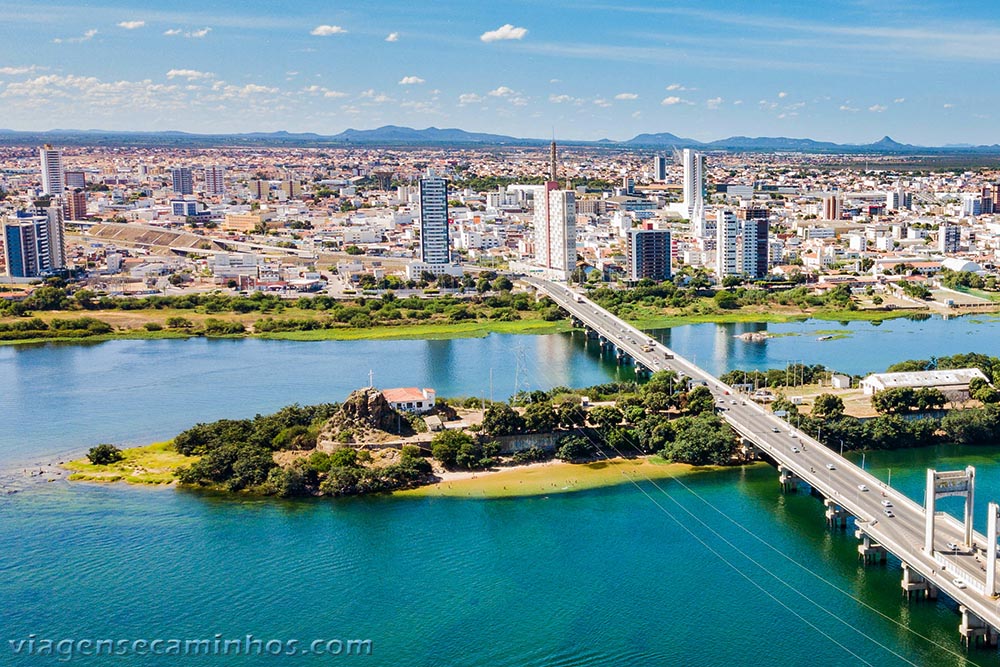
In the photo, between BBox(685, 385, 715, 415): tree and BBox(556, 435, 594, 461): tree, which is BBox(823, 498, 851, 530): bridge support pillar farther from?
BBox(685, 385, 715, 415): tree

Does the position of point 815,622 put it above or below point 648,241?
below

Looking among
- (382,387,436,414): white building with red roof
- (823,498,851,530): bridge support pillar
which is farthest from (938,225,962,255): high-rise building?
(823,498,851,530): bridge support pillar

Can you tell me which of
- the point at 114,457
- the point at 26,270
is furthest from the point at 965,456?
the point at 26,270

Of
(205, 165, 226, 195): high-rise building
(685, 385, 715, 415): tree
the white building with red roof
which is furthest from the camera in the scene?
(205, 165, 226, 195): high-rise building

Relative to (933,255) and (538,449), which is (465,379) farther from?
(933,255)

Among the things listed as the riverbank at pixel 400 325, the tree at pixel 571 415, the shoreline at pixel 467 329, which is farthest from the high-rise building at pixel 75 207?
the tree at pixel 571 415

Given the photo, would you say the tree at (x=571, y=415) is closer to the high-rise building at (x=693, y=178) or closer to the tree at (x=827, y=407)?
the tree at (x=827, y=407)
